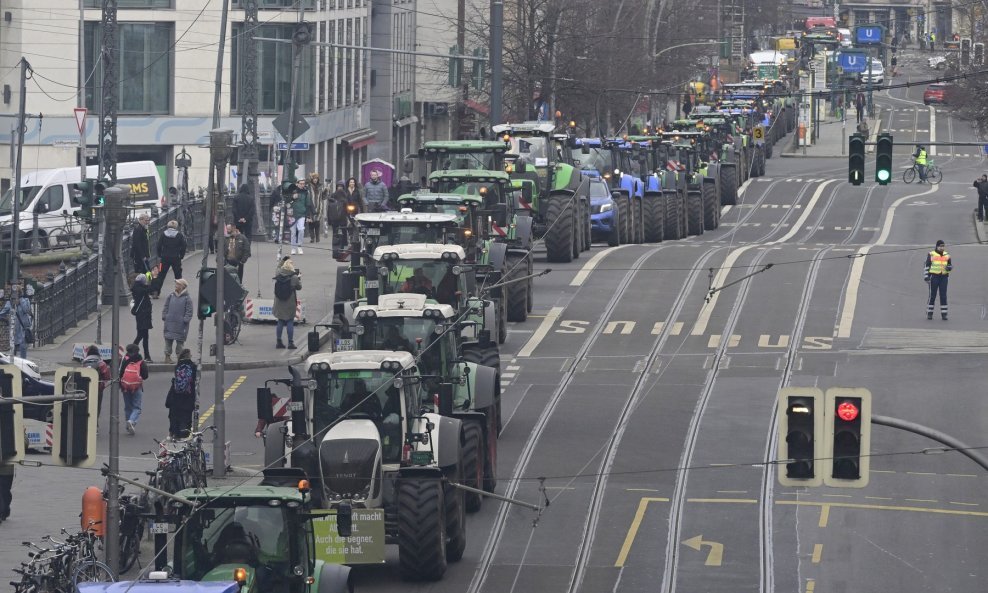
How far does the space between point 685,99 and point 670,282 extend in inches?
2342

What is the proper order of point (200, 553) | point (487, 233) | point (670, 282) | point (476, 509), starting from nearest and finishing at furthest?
point (200, 553), point (476, 509), point (487, 233), point (670, 282)

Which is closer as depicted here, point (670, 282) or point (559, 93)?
point (670, 282)

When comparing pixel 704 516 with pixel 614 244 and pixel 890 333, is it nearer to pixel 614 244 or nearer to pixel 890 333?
pixel 890 333

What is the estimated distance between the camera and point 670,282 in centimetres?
4097

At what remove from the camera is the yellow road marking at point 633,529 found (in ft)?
75.6

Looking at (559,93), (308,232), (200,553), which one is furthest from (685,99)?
(200,553)

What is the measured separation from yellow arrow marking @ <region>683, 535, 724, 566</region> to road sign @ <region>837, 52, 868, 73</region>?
318 ft

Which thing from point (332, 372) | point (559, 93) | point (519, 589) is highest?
point (559, 93)

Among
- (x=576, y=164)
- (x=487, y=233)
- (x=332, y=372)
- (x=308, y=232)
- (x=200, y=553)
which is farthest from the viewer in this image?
(x=308, y=232)

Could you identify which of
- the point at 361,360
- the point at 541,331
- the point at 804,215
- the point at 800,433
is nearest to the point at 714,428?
the point at 541,331

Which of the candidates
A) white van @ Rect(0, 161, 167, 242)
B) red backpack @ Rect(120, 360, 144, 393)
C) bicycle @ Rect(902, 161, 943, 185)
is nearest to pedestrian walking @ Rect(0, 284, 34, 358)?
red backpack @ Rect(120, 360, 144, 393)

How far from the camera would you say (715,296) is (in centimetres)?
3953

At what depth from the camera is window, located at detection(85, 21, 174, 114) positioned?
2717 inches

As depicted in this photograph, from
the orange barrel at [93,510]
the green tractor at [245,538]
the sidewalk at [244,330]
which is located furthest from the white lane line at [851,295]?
the green tractor at [245,538]
